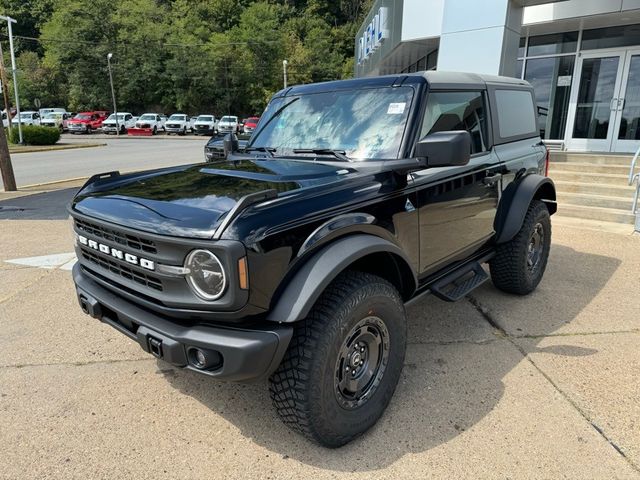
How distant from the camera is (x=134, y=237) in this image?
7.35 ft

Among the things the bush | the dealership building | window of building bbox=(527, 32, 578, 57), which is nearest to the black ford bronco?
the dealership building

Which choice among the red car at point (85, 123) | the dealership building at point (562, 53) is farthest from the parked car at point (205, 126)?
the dealership building at point (562, 53)

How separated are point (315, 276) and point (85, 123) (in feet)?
144

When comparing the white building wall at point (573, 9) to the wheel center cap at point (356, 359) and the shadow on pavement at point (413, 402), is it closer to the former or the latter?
the shadow on pavement at point (413, 402)

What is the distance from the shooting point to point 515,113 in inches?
168

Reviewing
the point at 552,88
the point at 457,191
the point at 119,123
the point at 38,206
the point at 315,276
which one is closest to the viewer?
the point at 315,276

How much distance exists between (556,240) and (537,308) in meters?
2.72

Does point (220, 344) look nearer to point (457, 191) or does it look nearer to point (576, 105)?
point (457, 191)

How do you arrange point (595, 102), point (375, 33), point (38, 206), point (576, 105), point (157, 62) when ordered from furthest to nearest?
point (157, 62), point (375, 33), point (576, 105), point (595, 102), point (38, 206)

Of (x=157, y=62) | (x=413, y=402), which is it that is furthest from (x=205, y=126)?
(x=413, y=402)

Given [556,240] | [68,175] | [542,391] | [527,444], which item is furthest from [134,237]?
[68,175]

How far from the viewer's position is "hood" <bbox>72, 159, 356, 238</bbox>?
6.92ft

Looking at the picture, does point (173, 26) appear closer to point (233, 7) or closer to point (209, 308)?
point (233, 7)

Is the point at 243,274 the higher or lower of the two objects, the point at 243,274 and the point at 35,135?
the higher
